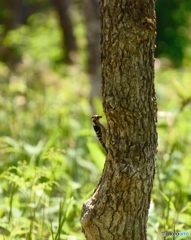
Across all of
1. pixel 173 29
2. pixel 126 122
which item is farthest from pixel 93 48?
pixel 173 29

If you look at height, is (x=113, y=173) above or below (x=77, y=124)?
below

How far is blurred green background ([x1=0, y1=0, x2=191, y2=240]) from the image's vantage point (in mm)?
3449

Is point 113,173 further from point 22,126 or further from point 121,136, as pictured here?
point 22,126

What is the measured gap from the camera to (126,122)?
2.65 meters

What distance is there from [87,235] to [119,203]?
0.21 meters

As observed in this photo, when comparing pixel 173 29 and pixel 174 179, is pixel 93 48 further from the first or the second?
pixel 173 29

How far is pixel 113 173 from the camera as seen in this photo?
2.72m

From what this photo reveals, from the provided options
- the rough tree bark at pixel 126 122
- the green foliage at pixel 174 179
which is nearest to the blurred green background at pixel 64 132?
the green foliage at pixel 174 179

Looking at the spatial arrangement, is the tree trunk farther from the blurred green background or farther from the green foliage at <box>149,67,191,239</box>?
the green foliage at <box>149,67,191,239</box>

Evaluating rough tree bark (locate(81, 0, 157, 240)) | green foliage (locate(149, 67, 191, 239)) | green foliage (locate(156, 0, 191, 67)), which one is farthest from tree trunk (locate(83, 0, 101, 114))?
green foliage (locate(156, 0, 191, 67))

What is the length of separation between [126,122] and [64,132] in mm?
3289

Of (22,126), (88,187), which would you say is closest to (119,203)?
(88,187)

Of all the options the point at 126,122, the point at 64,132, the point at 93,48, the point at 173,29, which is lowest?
the point at 126,122

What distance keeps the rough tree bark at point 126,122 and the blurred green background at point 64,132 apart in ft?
1.11
